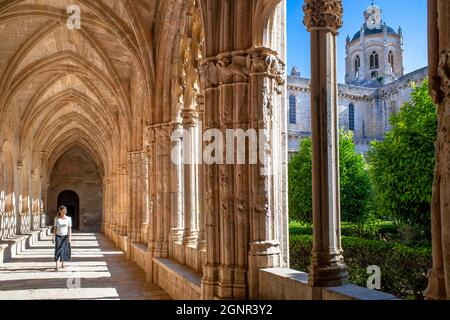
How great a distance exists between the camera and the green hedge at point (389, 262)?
8617mm

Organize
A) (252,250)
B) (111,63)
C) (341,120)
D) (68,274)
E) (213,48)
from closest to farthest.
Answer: (252,250) → (213,48) → (68,274) → (111,63) → (341,120)

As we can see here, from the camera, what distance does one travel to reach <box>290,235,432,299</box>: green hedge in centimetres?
862

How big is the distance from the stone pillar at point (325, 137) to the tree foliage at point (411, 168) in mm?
7572

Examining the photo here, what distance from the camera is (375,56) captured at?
159 ft

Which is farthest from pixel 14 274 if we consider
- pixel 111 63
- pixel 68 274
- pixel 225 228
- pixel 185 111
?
pixel 225 228

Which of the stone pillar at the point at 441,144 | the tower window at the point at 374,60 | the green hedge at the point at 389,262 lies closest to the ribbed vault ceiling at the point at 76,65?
the green hedge at the point at 389,262

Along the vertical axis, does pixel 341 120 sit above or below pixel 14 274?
above

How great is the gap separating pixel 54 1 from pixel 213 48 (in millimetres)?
7068

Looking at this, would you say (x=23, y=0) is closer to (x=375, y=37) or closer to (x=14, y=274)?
(x=14, y=274)

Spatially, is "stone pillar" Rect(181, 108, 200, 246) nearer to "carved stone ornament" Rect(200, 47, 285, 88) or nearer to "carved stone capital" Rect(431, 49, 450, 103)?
"carved stone ornament" Rect(200, 47, 285, 88)

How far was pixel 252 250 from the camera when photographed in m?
5.52

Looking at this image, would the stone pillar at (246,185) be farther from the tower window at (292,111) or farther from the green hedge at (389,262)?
the tower window at (292,111)

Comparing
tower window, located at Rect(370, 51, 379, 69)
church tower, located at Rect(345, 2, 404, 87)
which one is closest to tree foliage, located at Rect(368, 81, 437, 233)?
church tower, located at Rect(345, 2, 404, 87)

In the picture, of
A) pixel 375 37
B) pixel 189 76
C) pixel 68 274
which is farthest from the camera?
pixel 375 37
